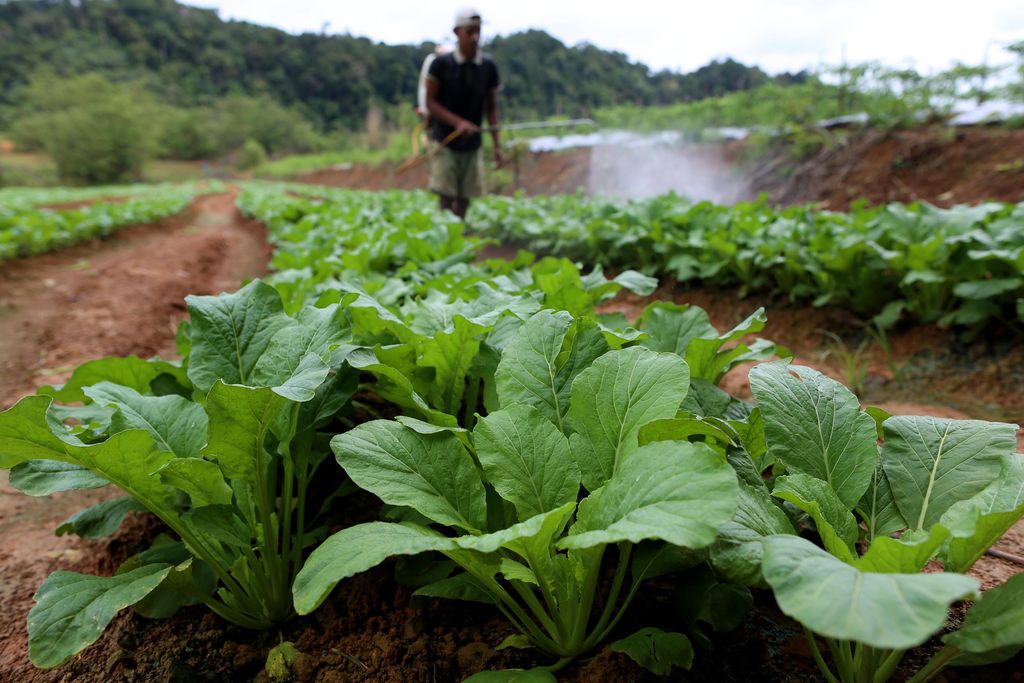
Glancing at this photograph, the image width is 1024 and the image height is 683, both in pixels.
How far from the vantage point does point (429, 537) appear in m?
0.82

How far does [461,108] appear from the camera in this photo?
6328 mm

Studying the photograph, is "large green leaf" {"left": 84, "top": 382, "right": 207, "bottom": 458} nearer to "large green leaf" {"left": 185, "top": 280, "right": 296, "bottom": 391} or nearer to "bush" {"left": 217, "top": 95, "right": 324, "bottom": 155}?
"large green leaf" {"left": 185, "top": 280, "right": 296, "bottom": 391}

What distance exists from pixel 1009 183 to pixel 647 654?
887cm

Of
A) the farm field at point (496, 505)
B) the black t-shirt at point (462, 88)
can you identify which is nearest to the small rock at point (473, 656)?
the farm field at point (496, 505)

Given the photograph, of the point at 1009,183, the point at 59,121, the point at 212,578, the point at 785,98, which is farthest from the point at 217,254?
the point at 59,121

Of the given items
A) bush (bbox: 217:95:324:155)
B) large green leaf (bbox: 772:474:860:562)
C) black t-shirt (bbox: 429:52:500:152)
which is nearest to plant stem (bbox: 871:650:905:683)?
large green leaf (bbox: 772:474:860:562)

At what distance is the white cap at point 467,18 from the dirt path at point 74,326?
11.0ft

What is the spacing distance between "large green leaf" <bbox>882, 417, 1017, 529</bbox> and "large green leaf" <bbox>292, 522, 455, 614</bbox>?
0.79m

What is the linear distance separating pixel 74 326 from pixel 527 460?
4.44 m

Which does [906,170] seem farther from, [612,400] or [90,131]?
[90,131]

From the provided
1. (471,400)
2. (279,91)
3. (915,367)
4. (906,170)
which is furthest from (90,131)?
(915,367)

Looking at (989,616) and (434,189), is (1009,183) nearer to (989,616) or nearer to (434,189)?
(434,189)

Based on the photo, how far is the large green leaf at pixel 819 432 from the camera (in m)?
1.00

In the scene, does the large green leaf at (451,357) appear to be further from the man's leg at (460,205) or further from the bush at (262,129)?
the bush at (262,129)
